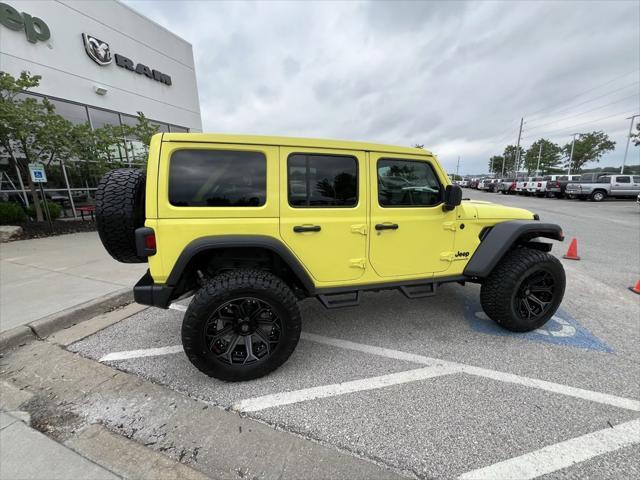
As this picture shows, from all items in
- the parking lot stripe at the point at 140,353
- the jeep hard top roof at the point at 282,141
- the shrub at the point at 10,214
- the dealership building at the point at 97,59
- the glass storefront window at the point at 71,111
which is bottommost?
the parking lot stripe at the point at 140,353

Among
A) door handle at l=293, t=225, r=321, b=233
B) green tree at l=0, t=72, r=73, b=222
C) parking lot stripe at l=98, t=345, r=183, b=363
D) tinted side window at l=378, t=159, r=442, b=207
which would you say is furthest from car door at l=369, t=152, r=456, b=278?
green tree at l=0, t=72, r=73, b=222

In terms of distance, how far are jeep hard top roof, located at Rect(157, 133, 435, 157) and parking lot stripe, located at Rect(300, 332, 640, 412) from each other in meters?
1.89

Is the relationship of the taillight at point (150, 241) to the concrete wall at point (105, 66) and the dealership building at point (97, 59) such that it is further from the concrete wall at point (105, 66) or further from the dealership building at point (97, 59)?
Answer: the concrete wall at point (105, 66)

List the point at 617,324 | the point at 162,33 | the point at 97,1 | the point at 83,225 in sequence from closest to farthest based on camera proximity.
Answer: the point at 617,324 < the point at 83,225 < the point at 97,1 < the point at 162,33

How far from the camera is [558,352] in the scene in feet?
8.64

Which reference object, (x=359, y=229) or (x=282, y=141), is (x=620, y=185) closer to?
(x=359, y=229)

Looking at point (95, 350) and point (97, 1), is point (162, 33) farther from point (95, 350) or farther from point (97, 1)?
point (95, 350)

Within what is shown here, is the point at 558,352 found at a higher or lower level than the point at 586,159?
lower

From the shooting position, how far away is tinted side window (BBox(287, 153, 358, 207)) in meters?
2.34

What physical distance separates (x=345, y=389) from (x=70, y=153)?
409 inches

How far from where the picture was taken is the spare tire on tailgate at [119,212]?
218 cm

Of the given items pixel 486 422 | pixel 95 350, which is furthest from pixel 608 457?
pixel 95 350

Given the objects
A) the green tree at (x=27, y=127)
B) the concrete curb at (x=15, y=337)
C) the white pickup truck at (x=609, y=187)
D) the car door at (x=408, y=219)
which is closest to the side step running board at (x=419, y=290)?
the car door at (x=408, y=219)

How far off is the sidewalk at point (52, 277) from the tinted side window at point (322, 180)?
323 centimetres
